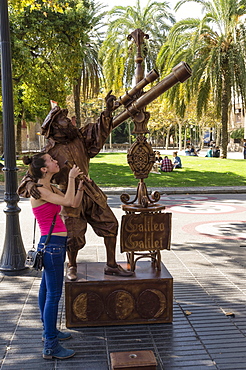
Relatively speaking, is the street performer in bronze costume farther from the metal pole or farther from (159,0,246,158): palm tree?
(159,0,246,158): palm tree

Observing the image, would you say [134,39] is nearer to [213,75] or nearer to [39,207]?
[39,207]

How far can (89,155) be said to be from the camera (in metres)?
4.64

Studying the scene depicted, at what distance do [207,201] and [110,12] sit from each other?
1746 centimetres

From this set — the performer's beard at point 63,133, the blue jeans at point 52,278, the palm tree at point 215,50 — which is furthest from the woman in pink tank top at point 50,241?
the palm tree at point 215,50

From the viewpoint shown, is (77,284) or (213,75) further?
(213,75)

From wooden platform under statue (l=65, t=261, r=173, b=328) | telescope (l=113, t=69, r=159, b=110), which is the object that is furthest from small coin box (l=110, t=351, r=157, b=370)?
telescope (l=113, t=69, r=159, b=110)

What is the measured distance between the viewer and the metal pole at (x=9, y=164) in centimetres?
598

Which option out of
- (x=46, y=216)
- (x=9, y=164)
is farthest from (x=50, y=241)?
(x=9, y=164)

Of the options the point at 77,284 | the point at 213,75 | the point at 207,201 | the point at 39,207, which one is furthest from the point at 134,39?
the point at 213,75

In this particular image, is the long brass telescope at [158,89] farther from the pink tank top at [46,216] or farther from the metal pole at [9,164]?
the metal pole at [9,164]

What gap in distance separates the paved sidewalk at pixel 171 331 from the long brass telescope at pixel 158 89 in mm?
2268

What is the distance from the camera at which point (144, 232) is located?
4.62 meters

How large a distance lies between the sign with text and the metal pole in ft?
7.17

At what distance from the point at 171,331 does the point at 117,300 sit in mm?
629
